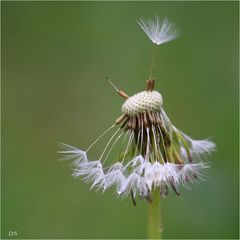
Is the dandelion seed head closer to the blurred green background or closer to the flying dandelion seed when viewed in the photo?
the flying dandelion seed

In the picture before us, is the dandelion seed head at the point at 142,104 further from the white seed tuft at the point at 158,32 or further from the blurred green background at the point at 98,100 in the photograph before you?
the blurred green background at the point at 98,100

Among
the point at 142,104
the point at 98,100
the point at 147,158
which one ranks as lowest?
the point at 147,158

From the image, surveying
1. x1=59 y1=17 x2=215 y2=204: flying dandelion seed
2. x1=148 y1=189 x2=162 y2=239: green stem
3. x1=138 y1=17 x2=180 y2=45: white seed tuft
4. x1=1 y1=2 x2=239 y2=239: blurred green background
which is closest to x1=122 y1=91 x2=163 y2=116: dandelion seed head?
x1=59 y1=17 x2=215 y2=204: flying dandelion seed

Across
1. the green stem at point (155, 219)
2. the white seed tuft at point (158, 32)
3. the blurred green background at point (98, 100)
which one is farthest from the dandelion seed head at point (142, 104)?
the blurred green background at point (98, 100)

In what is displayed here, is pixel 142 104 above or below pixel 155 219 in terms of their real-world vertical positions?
above

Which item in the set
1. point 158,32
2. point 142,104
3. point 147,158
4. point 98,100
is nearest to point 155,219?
point 147,158

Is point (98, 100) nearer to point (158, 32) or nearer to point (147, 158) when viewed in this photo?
point (158, 32)

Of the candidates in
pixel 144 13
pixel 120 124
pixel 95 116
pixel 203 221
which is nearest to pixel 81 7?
pixel 144 13
